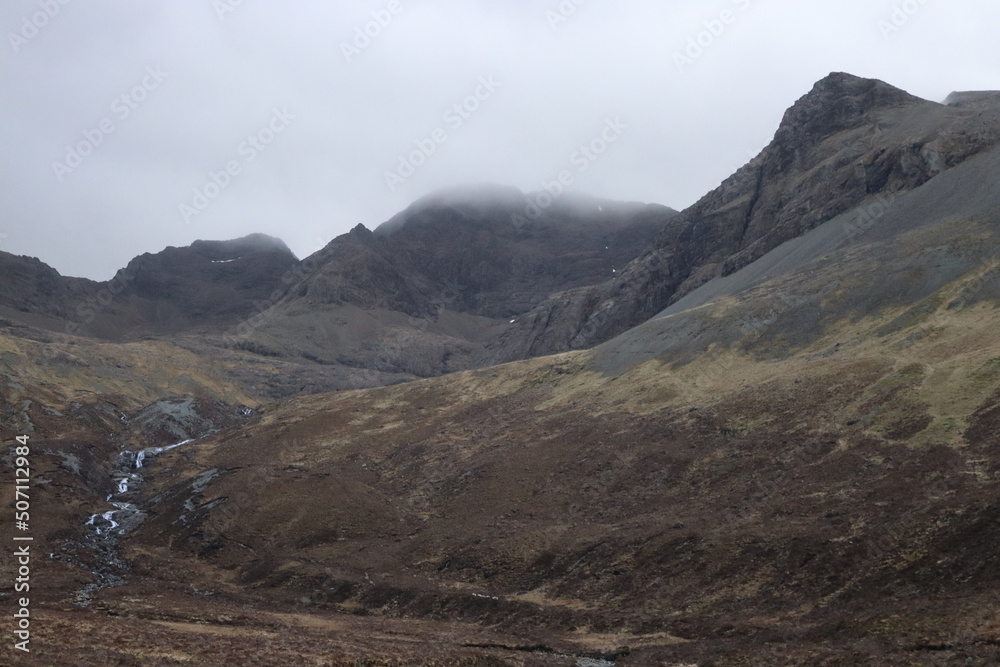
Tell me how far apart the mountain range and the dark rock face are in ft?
2.72

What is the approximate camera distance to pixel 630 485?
51.6 m

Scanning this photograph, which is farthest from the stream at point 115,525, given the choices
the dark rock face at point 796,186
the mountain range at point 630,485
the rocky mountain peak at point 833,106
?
the rocky mountain peak at point 833,106

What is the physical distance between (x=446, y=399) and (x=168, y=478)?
29.9 m

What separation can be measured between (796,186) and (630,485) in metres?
89.8

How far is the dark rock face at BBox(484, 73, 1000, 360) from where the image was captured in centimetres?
10238

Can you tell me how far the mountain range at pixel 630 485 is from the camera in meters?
28.9

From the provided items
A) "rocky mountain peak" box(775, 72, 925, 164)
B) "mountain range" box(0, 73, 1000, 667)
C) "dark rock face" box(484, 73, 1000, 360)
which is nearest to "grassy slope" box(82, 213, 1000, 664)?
"mountain range" box(0, 73, 1000, 667)

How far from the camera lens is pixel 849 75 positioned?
141 metres

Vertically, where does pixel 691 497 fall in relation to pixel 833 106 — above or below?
below

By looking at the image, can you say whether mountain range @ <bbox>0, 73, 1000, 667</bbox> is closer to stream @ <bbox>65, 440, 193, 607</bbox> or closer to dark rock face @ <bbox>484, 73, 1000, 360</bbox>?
stream @ <bbox>65, 440, 193, 607</bbox>

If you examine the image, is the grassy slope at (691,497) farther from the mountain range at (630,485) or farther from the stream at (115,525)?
the stream at (115,525)

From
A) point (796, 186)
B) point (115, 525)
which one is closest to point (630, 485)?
point (115, 525)

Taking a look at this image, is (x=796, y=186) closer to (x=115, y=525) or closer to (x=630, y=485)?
(x=630, y=485)

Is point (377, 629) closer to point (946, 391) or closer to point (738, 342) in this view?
point (946, 391)
